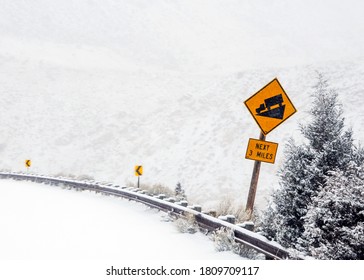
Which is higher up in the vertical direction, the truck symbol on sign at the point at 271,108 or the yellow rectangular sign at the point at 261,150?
the truck symbol on sign at the point at 271,108

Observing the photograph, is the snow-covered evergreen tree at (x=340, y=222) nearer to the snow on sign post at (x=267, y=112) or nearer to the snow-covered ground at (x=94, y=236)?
the snow-covered ground at (x=94, y=236)

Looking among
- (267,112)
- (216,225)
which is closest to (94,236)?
(216,225)

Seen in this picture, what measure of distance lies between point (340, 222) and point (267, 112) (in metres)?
4.30

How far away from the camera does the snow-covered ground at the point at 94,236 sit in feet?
19.2

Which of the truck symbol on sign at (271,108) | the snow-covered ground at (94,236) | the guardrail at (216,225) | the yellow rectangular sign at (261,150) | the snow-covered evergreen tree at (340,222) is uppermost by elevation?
the truck symbol on sign at (271,108)

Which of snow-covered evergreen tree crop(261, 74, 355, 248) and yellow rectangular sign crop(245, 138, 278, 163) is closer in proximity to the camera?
snow-covered evergreen tree crop(261, 74, 355, 248)

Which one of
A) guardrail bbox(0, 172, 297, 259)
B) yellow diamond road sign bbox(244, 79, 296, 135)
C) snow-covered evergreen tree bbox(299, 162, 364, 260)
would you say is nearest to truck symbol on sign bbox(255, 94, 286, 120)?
yellow diamond road sign bbox(244, 79, 296, 135)

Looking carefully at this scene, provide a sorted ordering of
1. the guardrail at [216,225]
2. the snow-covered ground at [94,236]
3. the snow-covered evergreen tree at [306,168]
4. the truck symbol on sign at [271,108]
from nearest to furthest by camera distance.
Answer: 1. the guardrail at [216,225]
2. the snow-covered ground at [94,236]
3. the snow-covered evergreen tree at [306,168]
4. the truck symbol on sign at [271,108]

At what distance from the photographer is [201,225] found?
7828 mm

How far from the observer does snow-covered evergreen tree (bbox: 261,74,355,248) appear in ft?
20.1

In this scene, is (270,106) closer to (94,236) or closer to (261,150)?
(261,150)

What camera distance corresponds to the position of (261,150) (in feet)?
27.5

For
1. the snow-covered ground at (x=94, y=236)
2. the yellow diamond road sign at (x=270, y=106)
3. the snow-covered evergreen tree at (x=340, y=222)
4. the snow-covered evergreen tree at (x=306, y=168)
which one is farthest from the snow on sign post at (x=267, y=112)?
the snow-covered evergreen tree at (x=340, y=222)

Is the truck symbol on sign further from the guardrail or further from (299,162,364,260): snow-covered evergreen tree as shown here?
(299,162,364,260): snow-covered evergreen tree
